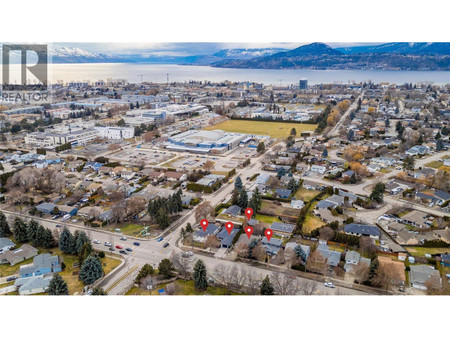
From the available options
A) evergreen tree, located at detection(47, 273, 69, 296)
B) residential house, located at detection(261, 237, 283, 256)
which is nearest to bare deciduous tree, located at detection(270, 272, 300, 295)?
residential house, located at detection(261, 237, 283, 256)

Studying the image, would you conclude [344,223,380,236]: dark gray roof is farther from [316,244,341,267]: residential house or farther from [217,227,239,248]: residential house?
[217,227,239,248]: residential house

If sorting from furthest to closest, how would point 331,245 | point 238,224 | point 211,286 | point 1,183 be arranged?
1. point 1,183
2. point 238,224
3. point 331,245
4. point 211,286

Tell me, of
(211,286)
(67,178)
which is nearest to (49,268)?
(211,286)

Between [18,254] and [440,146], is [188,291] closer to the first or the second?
[18,254]

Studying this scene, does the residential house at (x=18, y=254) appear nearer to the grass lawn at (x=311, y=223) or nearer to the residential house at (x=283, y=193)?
the grass lawn at (x=311, y=223)

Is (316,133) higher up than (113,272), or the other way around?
(316,133)

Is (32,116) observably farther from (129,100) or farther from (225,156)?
(225,156)

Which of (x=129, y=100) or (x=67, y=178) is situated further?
(x=129, y=100)
